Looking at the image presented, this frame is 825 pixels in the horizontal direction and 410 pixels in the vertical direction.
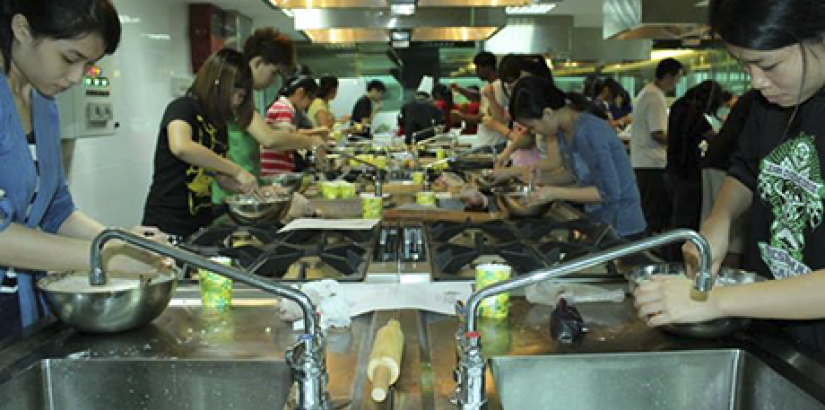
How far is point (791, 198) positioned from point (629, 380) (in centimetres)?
51

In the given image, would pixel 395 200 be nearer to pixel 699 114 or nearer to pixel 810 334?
Answer: pixel 810 334

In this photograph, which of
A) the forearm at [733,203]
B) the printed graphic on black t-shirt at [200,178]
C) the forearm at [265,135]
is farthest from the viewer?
the forearm at [265,135]

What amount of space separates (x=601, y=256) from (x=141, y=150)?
5.55 m

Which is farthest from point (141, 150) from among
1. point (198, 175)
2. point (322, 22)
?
point (198, 175)

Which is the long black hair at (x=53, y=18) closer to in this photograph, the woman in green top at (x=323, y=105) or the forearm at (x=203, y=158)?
the forearm at (x=203, y=158)

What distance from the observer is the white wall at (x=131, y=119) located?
15.5 ft

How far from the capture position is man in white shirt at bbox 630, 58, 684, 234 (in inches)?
220

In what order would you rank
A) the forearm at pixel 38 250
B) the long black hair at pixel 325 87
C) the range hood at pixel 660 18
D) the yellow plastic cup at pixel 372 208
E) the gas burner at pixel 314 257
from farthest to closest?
the long black hair at pixel 325 87 < the range hood at pixel 660 18 < the yellow plastic cup at pixel 372 208 < the gas burner at pixel 314 257 < the forearm at pixel 38 250

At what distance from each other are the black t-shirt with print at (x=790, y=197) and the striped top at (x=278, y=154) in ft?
11.0

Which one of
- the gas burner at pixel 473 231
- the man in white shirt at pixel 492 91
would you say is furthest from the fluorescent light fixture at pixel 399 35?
the gas burner at pixel 473 231

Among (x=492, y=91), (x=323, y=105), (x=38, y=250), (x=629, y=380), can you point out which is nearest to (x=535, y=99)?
(x=629, y=380)

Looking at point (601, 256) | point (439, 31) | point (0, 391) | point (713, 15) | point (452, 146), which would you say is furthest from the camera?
point (452, 146)

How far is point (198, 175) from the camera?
2.90m

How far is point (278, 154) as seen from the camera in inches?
186
